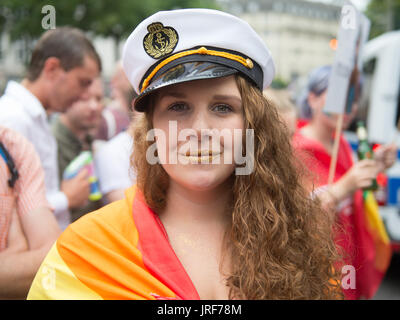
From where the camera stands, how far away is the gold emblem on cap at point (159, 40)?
154 cm

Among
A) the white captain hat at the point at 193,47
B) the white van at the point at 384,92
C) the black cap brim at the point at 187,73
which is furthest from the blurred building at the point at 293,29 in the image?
the black cap brim at the point at 187,73

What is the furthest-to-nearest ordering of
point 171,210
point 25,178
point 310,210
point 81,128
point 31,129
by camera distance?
1. point 81,128
2. point 31,129
3. point 25,178
4. point 310,210
5. point 171,210

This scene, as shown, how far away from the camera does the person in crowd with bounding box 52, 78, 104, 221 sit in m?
3.48

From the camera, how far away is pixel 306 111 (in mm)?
3871

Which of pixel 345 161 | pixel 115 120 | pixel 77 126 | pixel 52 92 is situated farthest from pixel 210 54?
pixel 115 120

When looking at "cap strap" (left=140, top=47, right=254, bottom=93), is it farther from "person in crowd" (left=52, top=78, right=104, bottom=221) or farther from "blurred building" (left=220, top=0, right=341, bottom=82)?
"blurred building" (left=220, top=0, right=341, bottom=82)

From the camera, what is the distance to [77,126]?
3.71 metres

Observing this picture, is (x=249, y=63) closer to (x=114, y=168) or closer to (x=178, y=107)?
(x=178, y=107)

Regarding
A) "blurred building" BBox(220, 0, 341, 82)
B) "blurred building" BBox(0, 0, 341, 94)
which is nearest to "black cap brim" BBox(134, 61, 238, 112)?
"blurred building" BBox(0, 0, 341, 94)

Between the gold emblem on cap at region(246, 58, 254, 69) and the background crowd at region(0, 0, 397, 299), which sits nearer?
the gold emblem on cap at region(246, 58, 254, 69)
